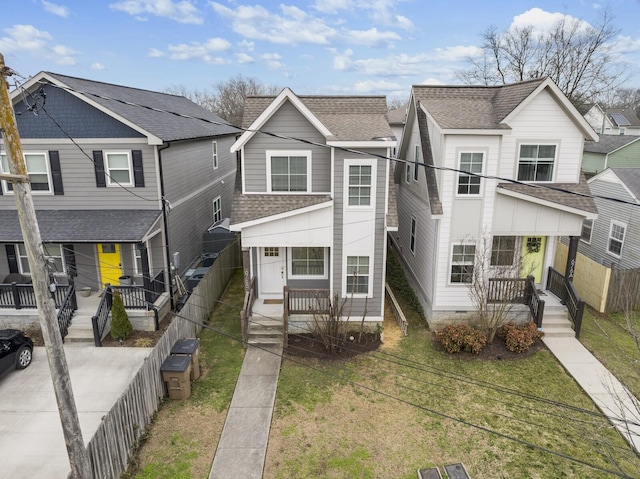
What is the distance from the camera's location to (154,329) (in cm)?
1477

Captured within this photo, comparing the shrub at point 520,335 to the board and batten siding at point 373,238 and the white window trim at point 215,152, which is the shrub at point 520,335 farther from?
the white window trim at point 215,152

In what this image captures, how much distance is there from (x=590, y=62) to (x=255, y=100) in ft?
110

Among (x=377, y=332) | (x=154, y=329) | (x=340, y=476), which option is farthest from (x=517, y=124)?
(x=154, y=329)

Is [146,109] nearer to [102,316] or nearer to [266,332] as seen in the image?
[102,316]

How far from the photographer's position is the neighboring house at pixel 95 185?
1470 centimetres

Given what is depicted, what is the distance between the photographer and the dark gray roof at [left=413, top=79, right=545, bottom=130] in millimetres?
14094

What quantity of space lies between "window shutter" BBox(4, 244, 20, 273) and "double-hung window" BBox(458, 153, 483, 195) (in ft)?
53.7

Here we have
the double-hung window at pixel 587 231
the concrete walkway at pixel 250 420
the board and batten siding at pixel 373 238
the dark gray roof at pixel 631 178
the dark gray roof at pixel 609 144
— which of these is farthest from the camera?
the dark gray roof at pixel 609 144

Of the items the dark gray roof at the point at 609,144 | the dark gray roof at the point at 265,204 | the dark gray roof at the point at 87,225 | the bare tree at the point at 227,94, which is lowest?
the dark gray roof at the point at 87,225

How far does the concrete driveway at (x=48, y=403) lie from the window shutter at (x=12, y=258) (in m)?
4.46

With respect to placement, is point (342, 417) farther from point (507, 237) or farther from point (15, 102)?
point (15, 102)

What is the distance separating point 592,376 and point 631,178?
10.7 meters

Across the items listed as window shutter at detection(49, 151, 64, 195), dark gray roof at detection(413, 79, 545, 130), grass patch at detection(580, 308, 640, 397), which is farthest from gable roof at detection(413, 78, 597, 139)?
window shutter at detection(49, 151, 64, 195)

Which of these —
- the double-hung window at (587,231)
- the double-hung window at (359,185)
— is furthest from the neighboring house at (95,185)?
the double-hung window at (587,231)
